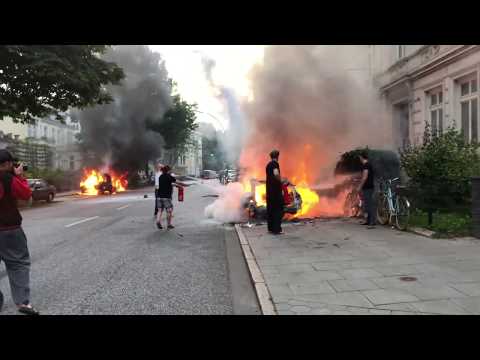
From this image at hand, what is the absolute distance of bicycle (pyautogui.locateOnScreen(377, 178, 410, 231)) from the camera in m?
8.47

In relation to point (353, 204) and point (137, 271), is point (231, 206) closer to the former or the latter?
point (353, 204)

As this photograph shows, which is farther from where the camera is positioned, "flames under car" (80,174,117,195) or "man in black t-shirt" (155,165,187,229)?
"flames under car" (80,174,117,195)

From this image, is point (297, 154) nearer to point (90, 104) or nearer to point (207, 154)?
point (90, 104)

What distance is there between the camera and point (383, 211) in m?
9.21

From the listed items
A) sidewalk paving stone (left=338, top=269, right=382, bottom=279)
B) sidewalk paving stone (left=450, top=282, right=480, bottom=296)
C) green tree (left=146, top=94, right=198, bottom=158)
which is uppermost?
green tree (left=146, top=94, right=198, bottom=158)

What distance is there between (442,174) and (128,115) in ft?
87.2

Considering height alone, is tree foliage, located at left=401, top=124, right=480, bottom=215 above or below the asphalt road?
above

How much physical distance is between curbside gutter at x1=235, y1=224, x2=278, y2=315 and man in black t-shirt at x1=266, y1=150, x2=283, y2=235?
101 cm

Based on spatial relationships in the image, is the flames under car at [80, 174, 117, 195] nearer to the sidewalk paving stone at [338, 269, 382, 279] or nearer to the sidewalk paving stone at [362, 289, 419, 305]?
the sidewalk paving stone at [338, 269, 382, 279]

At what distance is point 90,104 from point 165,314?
13.5 meters

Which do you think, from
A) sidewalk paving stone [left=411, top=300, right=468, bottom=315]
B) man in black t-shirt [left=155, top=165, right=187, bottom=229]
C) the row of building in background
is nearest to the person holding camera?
sidewalk paving stone [left=411, top=300, right=468, bottom=315]

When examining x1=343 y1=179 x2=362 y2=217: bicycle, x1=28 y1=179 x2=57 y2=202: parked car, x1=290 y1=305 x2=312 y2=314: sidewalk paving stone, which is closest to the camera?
x1=290 y1=305 x2=312 y2=314: sidewalk paving stone

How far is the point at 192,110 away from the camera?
139 ft

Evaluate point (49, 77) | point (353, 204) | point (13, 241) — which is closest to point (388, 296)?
point (13, 241)
